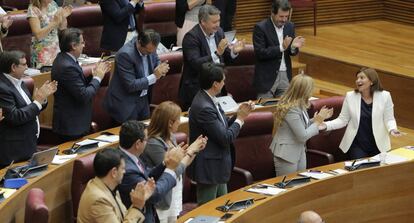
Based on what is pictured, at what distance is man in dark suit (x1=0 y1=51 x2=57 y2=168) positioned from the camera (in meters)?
5.60

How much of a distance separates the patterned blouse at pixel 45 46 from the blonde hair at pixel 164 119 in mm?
2554

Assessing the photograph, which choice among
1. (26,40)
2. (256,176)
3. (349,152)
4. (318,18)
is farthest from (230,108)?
(318,18)

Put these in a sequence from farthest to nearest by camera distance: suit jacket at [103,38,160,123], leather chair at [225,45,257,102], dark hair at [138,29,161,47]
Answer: leather chair at [225,45,257,102]
suit jacket at [103,38,160,123]
dark hair at [138,29,161,47]

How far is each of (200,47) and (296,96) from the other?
1128mm

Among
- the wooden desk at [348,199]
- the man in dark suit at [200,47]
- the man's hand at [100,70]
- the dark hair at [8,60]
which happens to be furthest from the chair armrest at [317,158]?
the dark hair at [8,60]

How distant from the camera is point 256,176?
6469 millimetres

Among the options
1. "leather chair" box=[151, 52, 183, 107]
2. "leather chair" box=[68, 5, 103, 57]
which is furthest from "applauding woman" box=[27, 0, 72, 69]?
"leather chair" box=[68, 5, 103, 57]

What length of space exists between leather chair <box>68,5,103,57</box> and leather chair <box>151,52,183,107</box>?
131 cm

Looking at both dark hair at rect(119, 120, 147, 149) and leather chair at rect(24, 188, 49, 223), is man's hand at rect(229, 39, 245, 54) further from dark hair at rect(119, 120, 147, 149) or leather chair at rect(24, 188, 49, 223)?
leather chair at rect(24, 188, 49, 223)

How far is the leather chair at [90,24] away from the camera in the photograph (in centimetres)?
853

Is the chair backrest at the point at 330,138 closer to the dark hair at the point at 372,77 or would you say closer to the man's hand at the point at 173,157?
the dark hair at the point at 372,77

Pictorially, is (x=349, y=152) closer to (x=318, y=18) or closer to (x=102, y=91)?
(x=102, y=91)

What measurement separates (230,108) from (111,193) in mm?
2106

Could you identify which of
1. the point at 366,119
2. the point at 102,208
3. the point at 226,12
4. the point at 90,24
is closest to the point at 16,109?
the point at 102,208
